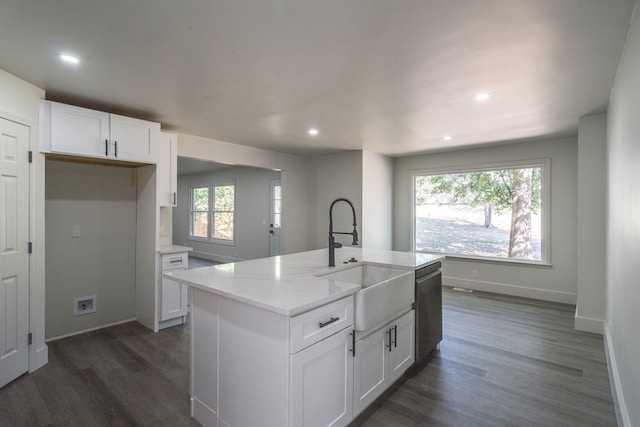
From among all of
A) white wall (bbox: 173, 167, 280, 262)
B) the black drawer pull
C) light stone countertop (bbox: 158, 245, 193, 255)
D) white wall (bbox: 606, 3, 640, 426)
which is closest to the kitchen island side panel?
the black drawer pull

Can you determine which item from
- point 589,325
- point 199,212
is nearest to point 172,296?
point 589,325

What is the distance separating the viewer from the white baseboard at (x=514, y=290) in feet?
15.0

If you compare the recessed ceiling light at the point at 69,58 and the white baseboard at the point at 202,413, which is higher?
the recessed ceiling light at the point at 69,58

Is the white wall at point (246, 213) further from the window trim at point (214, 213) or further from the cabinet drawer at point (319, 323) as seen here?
the cabinet drawer at point (319, 323)

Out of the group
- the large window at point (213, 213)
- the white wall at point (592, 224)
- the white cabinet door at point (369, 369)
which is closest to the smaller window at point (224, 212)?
the large window at point (213, 213)

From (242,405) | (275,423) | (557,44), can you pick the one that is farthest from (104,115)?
(557,44)

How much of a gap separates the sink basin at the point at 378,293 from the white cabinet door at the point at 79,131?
99.8 inches

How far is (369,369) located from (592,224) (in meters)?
3.17

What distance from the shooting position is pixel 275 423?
5.08 ft

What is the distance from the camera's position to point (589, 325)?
349 cm

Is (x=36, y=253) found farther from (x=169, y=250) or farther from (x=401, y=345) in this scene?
(x=401, y=345)

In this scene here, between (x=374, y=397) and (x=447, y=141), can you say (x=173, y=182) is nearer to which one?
(x=374, y=397)

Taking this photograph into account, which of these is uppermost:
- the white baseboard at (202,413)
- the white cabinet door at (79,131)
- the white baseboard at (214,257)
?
the white cabinet door at (79,131)

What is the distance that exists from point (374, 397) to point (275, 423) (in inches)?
32.2
